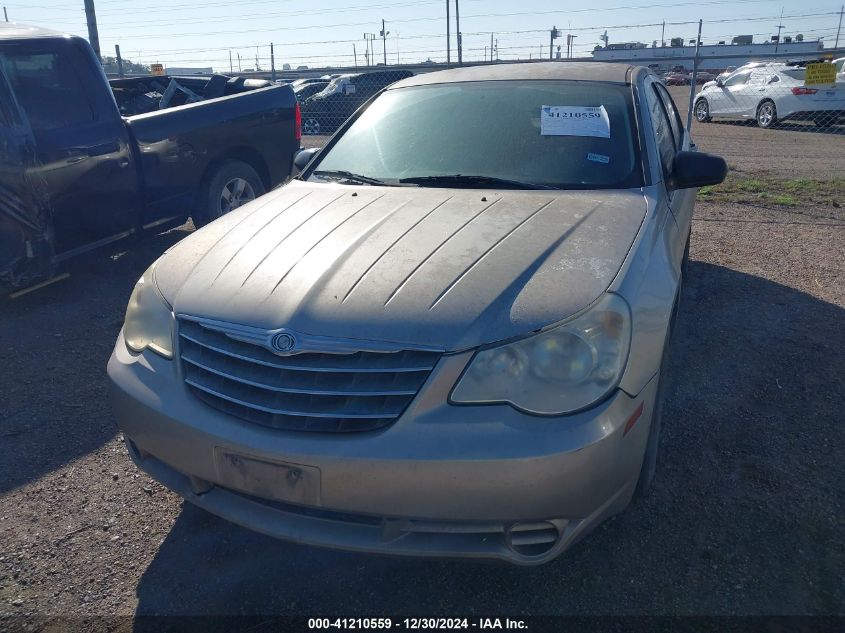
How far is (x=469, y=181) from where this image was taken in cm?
316

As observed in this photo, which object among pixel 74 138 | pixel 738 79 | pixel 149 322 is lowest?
pixel 149 322

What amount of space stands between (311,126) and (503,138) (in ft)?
48.2

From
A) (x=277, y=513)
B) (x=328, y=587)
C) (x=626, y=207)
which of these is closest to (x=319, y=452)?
(x=277, y=513)

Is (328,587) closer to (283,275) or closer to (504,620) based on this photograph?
(504,620)

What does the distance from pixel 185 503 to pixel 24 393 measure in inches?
63.2

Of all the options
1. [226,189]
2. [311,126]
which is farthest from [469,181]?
[311,126]

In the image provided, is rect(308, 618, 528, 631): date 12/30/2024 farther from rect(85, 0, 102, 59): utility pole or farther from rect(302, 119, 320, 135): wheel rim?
rect(302, 119, 320, 135): wheel rim

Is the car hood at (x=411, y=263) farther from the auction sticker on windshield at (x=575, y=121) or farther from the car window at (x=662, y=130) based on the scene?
the car window at (x=662, y=130)

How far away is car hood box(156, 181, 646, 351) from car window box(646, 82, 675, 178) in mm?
603

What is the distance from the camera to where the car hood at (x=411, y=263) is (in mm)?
2055

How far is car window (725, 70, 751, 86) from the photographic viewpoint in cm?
1647

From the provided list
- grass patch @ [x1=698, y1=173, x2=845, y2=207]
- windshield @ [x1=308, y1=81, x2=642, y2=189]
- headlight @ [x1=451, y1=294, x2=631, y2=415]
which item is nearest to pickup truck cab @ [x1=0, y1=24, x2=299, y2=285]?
windshield @ [x1=308, y1=81, x2=642, y2=189]

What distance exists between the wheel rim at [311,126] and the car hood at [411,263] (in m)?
14.7

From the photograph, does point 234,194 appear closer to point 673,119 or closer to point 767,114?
point 673,119
